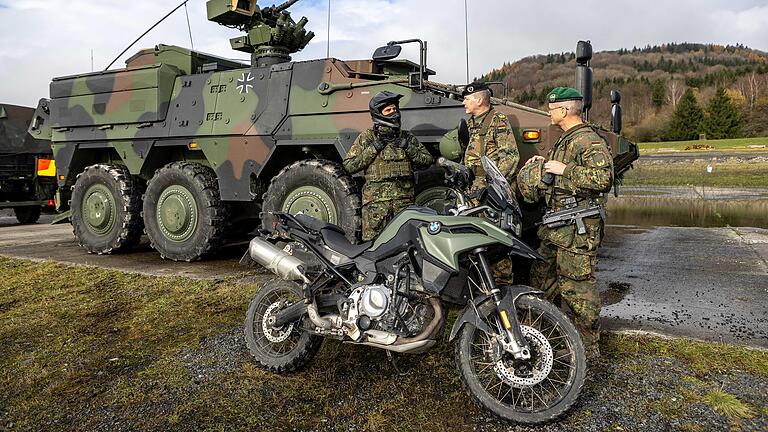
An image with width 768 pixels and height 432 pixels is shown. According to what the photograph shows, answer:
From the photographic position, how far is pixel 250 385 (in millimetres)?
3414

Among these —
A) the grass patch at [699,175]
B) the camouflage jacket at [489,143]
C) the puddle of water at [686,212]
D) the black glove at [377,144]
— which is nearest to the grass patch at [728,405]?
the camouflage jacket at [489,143]

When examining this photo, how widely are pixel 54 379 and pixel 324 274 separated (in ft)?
5.67

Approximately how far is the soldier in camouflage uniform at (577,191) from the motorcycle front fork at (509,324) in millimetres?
867

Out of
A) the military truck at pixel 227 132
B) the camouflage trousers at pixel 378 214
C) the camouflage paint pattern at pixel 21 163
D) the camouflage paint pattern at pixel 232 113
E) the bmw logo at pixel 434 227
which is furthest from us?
the camouflage paint pattern at pixel 21 163

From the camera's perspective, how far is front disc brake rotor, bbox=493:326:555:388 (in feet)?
9.55

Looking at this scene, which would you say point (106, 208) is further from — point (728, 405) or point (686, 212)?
point (686, 212)

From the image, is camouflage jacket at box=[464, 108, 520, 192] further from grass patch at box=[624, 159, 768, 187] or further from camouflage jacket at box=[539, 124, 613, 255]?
grass patch at box=[624, 159, 768, 187]

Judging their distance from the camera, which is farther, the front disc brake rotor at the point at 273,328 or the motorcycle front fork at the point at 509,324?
the front disc brake rotor at the point at 273,328

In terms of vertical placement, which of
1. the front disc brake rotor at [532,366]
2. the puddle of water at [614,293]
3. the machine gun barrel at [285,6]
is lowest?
the puddle of water at [614,293]

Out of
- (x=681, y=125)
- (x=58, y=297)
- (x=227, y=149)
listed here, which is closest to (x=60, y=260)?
(x=58, y=297)

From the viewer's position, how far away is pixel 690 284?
19.0 ft

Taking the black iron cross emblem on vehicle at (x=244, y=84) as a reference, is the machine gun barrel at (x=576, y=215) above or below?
below

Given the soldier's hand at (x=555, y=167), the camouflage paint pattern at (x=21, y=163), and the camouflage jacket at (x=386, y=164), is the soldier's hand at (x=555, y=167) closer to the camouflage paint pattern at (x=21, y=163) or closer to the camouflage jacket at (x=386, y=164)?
the camouflage jacket at (x=386, y=164)

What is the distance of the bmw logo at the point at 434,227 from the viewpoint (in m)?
3.16
